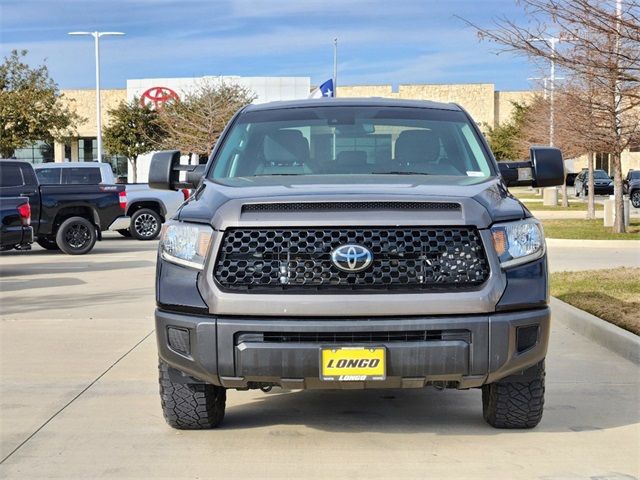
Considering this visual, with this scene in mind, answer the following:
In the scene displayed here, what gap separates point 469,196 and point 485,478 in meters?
1.48

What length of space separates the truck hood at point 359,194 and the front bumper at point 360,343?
20.8 inches

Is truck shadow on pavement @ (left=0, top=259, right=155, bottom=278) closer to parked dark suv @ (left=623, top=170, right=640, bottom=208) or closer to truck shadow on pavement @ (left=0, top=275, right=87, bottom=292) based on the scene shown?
truck shadow on pavement @ (left=0, top=275, right=87, bottom=292)

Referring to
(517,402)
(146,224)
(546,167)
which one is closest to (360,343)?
(517,402)

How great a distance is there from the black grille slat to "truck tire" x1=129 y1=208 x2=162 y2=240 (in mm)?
18687

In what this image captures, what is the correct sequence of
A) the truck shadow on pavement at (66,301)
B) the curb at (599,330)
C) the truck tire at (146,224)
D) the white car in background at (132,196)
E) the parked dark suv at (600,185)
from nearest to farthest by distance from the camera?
the curb at (599,330) → the truck shadow on pavement at (66,301) → the white car in background at (132,196) → the truck tire at (146,224) → the parked dark suv at (600,185)

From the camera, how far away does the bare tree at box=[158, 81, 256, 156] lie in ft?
155

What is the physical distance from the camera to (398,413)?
6.45 m

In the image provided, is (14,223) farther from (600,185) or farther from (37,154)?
(37,154)

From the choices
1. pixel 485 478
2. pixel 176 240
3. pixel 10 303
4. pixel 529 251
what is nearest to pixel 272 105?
pixel 176 240

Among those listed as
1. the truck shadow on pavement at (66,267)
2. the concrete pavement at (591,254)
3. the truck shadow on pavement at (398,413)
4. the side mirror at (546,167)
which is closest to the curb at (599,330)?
the truck shadow on pavement at (398,413)

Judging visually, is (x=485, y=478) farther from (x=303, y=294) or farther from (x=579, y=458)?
(x=303, y=294)

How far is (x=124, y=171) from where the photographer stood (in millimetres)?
68125

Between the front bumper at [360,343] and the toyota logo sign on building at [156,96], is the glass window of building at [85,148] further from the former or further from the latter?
the front bumper at [360,343]

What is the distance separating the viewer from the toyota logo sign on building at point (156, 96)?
57.7 meters
